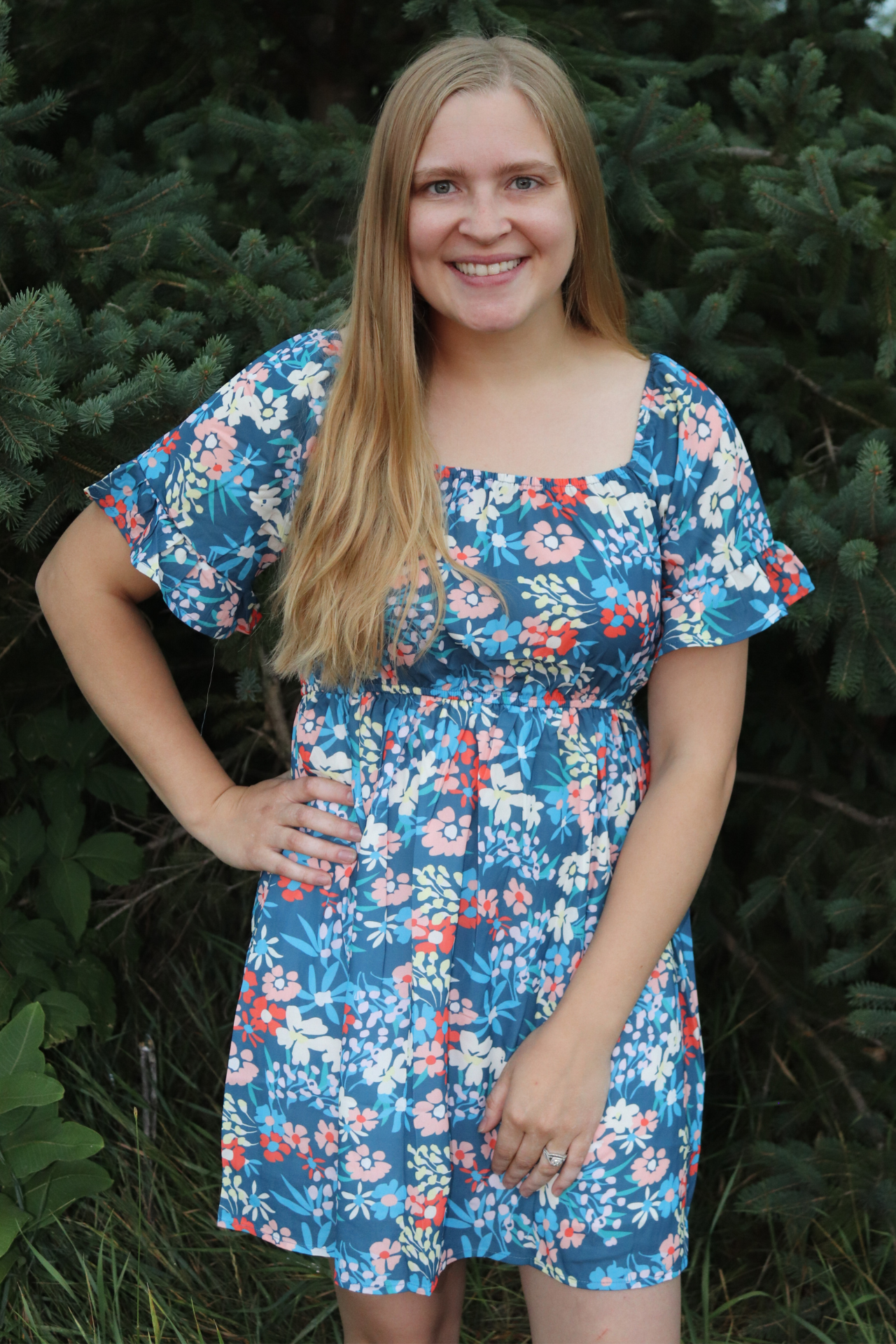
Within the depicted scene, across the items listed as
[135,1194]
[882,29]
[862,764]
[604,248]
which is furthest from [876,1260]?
[882,29]

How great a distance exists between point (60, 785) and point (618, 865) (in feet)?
4.58

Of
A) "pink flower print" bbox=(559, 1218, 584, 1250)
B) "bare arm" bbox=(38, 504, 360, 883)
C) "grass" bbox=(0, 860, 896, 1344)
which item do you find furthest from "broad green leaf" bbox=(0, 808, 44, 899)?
"pink flower print" bbox=(559, 1218, 584, 1250)

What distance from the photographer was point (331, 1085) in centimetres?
152

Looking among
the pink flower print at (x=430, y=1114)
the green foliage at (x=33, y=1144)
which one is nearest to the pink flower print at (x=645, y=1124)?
the pink flower print at (x=430, y=1114)

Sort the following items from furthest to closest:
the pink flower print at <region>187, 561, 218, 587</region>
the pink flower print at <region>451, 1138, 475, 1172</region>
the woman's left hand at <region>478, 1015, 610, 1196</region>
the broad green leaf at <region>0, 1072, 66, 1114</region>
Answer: the broad green leaf at <region>0, 1072, 66, 1114</region> < the pink flower print at <region>187, 561, 218, 587</region> < the pink flower print at <region>451, 1138, 475, 1172</region> < the woman's left hand at <region>478, 1015, 610, 1196</region>

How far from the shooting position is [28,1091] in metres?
A: 1.92

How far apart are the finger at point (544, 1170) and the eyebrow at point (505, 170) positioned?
1.22m

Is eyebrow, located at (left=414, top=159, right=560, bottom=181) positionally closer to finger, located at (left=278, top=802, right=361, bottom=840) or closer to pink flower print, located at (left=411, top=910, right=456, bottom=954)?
finger, located at (left=278, top=802, right=361, bottom=840)

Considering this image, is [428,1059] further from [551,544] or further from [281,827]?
[551,544]

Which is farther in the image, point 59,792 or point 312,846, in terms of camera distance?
point 59,792

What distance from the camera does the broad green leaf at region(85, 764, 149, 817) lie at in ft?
8.17

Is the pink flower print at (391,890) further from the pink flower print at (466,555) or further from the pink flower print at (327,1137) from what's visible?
the pink flower print at (466,555)

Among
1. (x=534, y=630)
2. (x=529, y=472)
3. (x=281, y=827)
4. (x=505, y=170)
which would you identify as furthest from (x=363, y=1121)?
(x=505, y=170)

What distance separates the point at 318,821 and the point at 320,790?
5 cm
